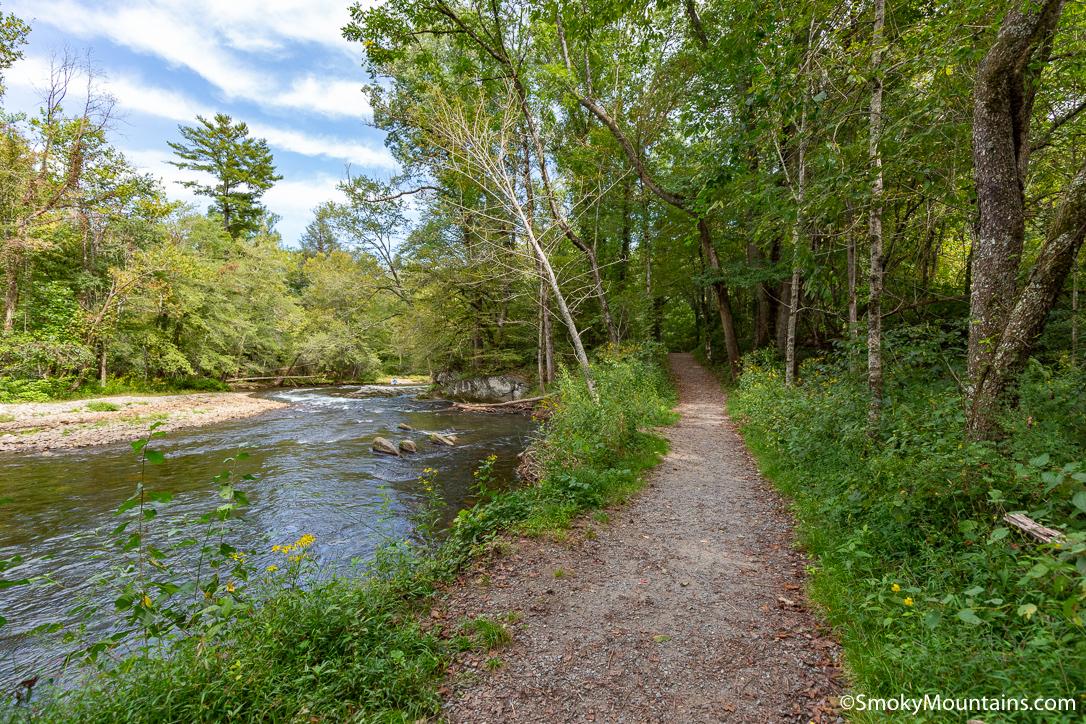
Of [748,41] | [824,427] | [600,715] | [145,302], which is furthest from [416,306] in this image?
[600,715]

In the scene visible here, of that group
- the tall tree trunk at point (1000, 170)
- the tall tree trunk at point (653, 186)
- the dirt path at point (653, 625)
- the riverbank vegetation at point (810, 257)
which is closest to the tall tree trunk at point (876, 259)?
the riverbank vegetation at point (810, 257)

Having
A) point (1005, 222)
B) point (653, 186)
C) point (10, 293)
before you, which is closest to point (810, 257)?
point (1005, 222)

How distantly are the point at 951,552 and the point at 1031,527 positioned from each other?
2.37 ft

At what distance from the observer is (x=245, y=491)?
8.26m

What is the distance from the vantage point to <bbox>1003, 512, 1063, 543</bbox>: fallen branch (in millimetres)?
2479

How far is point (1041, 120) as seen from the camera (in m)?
7.02

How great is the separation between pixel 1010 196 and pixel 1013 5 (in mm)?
1572

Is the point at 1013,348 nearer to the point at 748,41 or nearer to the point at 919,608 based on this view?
the point at 919,608

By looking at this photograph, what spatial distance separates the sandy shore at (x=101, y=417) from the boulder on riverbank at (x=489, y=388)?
27.9ft

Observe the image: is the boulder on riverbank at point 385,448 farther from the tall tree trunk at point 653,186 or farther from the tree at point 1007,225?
the tree at point 1007,225

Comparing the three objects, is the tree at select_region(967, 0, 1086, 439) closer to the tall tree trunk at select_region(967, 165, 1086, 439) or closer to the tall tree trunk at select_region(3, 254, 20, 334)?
the tall tree trunk at select_region(967, 165, 1086, 439)

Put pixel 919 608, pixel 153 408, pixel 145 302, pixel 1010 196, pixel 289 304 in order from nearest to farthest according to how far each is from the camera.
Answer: pixel 919 608 < pixel 1010 196 < pixel 153 408 < pixel 145 302 < pixel 289 304

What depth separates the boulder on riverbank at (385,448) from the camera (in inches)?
431

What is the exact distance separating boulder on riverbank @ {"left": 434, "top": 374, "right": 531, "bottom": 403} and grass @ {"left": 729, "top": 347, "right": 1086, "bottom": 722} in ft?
50.0
